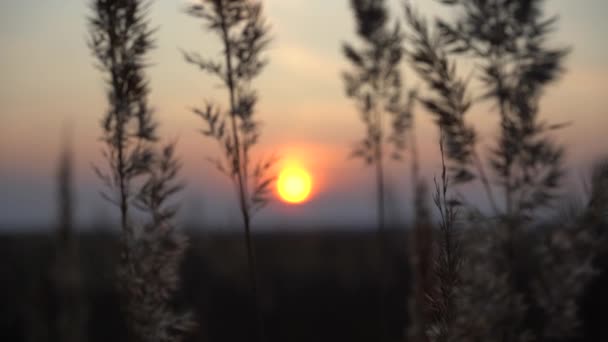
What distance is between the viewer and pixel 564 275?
3.34 metres

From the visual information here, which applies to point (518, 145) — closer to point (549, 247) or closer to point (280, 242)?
Result: point (549, 247)

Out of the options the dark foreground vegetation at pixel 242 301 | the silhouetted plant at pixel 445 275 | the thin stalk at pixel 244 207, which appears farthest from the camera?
the dark foreground vegetation at pixel 242 301

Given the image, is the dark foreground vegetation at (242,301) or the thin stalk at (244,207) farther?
the dark foreground vegetation at (242,301)

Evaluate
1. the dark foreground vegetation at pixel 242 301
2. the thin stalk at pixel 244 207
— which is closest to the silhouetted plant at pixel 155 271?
the thin stalk at pixel 244 207

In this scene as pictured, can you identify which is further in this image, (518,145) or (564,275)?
(518,145)

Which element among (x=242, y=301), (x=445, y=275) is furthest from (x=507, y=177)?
(x=242, y=301)

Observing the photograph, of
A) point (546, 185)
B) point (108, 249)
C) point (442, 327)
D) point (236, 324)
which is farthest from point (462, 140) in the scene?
point (108, 249)

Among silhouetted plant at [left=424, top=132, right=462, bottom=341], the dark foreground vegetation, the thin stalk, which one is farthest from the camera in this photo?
the dark foreground vegetation

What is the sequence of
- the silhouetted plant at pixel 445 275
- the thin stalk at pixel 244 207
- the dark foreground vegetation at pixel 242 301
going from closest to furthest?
the silhouetted plant at pixel 445 275 → the thin stalk at pixel 244 207 → the dark foreground vegetation at pixel 242 301

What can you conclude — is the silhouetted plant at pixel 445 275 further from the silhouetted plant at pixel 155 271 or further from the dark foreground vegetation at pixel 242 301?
the dark foreground vegetation at pixel 242 301

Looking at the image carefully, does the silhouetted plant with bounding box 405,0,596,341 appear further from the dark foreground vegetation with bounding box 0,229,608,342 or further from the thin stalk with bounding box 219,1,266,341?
the dark foreground vegetation with bounding box 0,229,608,342

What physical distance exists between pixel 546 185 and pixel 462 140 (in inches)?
20.9

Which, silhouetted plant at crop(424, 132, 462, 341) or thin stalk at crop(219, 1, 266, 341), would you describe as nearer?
silhouetted plant at crop(424, 132, 462, 341)

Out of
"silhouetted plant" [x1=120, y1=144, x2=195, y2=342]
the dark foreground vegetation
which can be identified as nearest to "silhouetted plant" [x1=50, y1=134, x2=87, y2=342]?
the dark foreground vegetation
